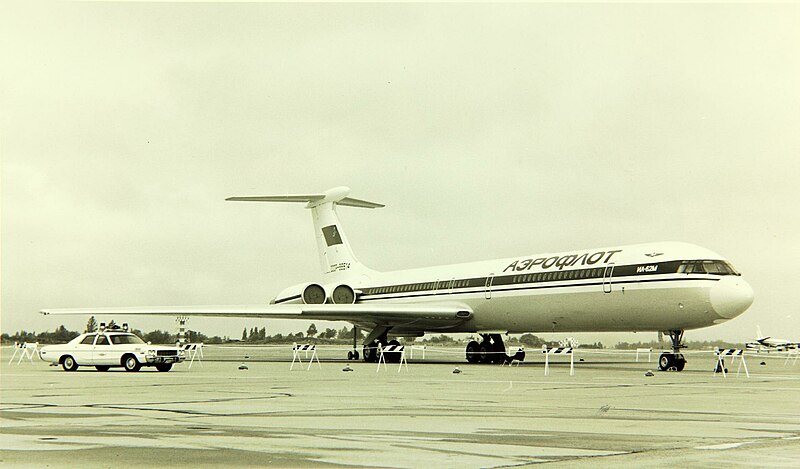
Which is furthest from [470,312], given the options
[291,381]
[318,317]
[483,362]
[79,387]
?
[79,387]

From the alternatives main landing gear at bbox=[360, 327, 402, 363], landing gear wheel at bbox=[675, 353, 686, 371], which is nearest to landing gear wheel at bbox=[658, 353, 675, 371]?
landing gear wheel at bbox=[675, 353, 686, 371]

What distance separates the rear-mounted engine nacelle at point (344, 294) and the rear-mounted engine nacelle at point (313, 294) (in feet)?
5.39

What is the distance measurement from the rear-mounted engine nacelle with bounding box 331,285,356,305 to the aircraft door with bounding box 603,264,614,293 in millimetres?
15236

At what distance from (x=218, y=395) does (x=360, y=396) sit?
2354 mm

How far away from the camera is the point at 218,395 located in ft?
46.8

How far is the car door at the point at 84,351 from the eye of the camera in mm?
24266

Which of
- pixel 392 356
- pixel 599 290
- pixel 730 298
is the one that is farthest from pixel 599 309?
pixel 392 356

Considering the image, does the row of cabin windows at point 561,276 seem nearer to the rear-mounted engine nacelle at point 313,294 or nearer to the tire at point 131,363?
the rear-mounted engine nacelle at point 313,294

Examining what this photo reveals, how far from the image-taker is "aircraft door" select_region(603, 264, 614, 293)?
25984 millimetres

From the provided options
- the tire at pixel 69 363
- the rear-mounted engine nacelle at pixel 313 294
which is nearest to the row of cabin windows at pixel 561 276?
the rear-mounted engine nacelle at pixel 313 294

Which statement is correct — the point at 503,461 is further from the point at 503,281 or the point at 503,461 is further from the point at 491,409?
the point at 503,281

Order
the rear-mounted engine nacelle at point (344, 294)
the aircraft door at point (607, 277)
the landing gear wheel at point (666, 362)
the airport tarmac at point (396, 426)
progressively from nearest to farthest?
the airport tarmac at point (396, 426)
the landing gear wheel at point (666, 362)
the aircraft door at point (607, 277)
the rear-mounted engine nacelle at point (344, 294)

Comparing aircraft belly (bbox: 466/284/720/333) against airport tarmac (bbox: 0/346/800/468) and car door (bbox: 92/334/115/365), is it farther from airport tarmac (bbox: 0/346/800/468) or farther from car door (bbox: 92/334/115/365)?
car door (bbox: 92/334/115/365)

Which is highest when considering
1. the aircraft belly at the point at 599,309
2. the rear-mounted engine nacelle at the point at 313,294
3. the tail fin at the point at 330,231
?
the tail fin at the point at 330,231
